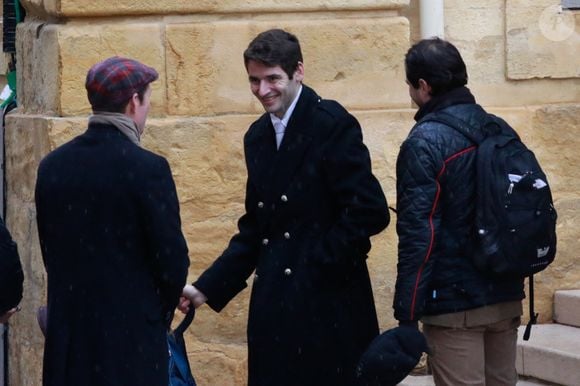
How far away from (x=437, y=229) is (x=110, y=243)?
115cm

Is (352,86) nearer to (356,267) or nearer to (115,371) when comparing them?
(356,267)

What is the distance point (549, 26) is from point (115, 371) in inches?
140

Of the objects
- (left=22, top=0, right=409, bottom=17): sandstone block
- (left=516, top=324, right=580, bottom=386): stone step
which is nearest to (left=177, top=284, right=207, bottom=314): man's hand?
(left=22, top=0, right=409, bottom=17): sandstone block

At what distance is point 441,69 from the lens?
500 cm

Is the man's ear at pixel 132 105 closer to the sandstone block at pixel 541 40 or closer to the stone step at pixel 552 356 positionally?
the stone step at pixel 552 356

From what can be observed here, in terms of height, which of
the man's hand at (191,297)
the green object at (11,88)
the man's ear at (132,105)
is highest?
the man's ear at (132,105)

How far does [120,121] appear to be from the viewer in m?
4.55

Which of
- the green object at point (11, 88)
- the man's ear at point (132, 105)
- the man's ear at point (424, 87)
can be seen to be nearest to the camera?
the man's ear at point (132, 105)

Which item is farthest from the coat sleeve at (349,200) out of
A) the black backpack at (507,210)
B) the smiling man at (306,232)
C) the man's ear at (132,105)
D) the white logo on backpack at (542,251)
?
the man's ear at (132,105)

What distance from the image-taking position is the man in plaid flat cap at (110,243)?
4.48 metres

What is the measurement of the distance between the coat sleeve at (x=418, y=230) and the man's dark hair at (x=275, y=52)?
0.54 meters

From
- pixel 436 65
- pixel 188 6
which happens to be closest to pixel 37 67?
pixel 188 6

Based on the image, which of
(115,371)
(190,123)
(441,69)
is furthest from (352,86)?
(115,371)

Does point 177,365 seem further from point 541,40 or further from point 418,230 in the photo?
point 541,40
